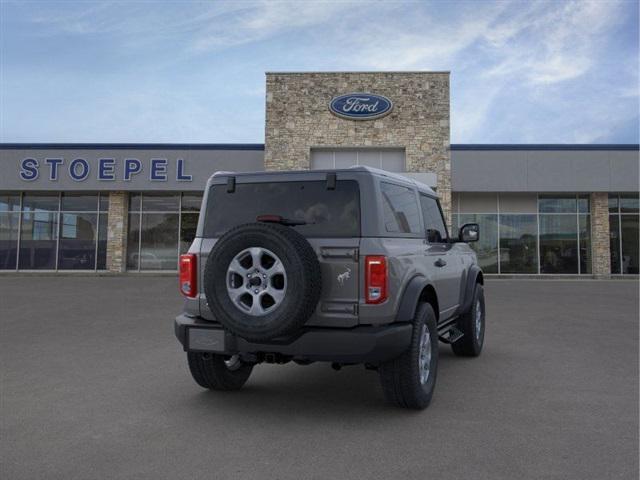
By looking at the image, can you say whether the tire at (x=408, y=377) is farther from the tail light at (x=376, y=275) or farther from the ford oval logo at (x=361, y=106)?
the ford oval logo at (x=361, y=106)

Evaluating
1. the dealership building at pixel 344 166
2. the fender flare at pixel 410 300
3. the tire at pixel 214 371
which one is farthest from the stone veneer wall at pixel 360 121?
the fender flare at pixel 410 300

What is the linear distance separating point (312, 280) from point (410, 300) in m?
0.88

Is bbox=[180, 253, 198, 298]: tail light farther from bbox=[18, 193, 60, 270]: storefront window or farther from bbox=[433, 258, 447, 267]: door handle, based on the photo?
bbox=[18, 193, 60, 270]: storefront window

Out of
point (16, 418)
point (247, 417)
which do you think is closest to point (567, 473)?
point (247, 417)

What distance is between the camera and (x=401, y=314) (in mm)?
4273

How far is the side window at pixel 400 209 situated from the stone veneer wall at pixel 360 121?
17.0 meters

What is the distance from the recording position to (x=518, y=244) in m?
23.4

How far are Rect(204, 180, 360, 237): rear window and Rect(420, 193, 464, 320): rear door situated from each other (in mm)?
1147

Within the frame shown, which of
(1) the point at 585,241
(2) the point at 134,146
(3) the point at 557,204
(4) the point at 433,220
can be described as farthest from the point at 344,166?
(4) the point at 433,220

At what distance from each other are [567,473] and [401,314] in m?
1.53

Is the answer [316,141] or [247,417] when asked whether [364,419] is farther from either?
[316,141]

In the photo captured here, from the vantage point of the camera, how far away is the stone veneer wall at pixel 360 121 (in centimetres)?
2203

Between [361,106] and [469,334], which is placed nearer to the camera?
[469,334]

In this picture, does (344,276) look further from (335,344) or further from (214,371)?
(214,371)
